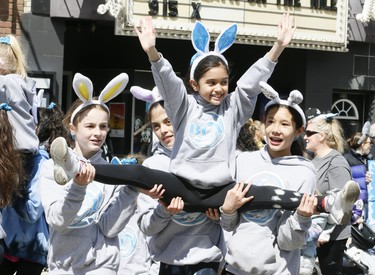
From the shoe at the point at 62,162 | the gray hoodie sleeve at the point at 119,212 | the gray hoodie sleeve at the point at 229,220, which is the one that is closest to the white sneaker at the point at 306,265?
the gray hoodie sleeve at the point at 229,220

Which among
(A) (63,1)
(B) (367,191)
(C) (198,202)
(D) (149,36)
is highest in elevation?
(A) (63,1)

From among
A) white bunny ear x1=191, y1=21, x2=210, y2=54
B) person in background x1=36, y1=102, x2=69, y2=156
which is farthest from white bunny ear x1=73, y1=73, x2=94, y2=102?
person in background x1=36, y1=102, x2=69, y2=156

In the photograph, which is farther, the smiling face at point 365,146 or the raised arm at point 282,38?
the smiling face at point 365,146

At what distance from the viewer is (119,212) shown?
14.6 feet


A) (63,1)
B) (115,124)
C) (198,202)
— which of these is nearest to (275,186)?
(198,202)

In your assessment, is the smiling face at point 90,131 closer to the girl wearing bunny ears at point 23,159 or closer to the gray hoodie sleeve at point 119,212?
the gray hoodie sleeve at point 119,212

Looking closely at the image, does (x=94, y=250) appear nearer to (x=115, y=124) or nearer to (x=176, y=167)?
(x=176, y=167)

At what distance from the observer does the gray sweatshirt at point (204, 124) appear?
4.27 metres

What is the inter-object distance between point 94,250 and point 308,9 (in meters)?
10.4

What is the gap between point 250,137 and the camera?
698 cm

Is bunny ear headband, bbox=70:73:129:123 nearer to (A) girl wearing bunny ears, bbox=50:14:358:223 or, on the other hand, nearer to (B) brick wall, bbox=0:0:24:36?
(A) girl wearing bunny ears, bbox=50:14:358:223

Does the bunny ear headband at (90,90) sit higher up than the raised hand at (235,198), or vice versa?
the bunny ear headband at (90,90)

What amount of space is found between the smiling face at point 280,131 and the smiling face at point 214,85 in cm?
35

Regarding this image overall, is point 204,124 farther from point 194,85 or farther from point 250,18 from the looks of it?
point 250,18
